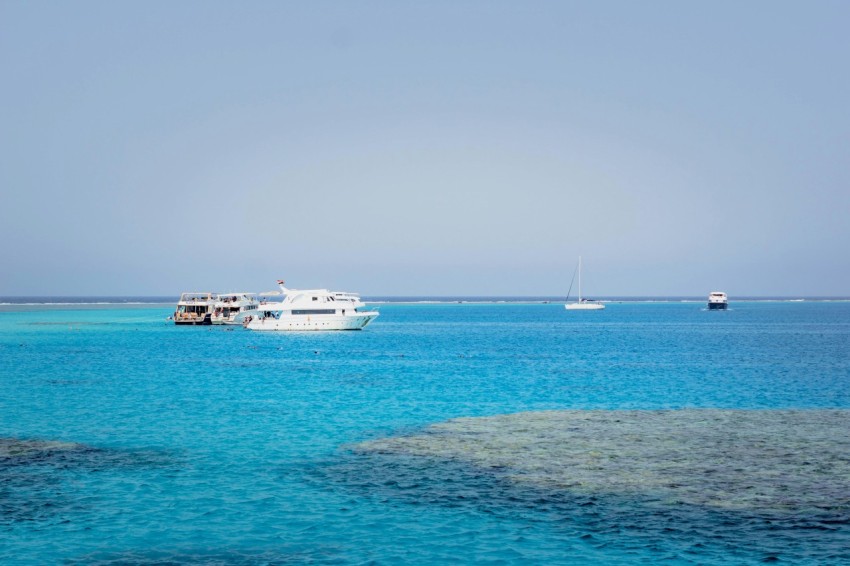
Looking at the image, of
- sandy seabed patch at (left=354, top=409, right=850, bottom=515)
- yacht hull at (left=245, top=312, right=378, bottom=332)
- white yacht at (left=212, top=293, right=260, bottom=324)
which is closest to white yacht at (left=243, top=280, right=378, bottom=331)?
yacht hull at (left=245, top=312, right=378, bottom=332)

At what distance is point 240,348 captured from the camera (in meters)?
74.6

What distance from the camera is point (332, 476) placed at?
20.8 metres

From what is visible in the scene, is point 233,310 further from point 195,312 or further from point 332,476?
point 332,476

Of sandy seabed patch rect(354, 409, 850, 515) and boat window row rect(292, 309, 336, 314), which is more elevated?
boat window row rect(292, 309, 336, 314)

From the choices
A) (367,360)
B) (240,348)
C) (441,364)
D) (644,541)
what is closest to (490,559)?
(644,541)

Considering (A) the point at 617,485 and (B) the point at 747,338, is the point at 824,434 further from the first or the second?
(B) the point at 747,338

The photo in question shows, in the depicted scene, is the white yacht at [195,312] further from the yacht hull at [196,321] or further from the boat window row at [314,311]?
the boat window row at [314,311]

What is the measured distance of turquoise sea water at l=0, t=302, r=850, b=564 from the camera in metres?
14.9

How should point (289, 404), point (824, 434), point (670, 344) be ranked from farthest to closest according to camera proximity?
point (670, 344)
point (289, 404)
point (824, 434)

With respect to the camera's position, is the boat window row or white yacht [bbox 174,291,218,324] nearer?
the boat window row

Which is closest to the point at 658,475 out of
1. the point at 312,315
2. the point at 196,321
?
the point at 312,315

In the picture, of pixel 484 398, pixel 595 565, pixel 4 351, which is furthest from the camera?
pixel 4 351

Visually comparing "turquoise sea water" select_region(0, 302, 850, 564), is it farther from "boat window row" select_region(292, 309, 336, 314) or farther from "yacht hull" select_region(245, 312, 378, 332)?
"boat window row" select_region(292, 309, 336, 314)

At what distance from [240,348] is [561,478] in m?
58.5
